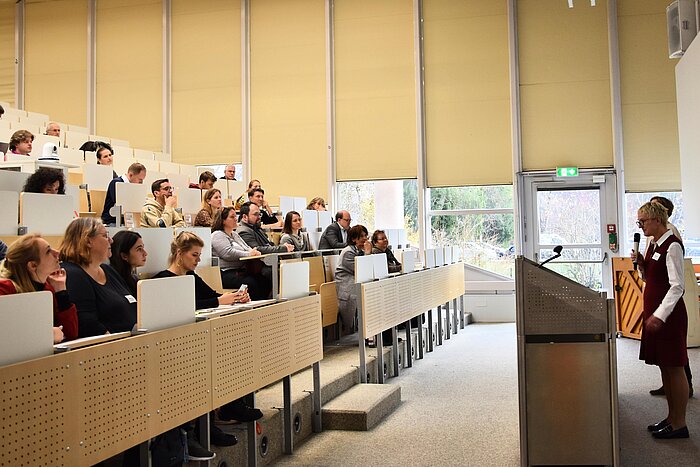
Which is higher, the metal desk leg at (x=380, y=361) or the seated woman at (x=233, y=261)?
the seated woman at (x=233, y=261)

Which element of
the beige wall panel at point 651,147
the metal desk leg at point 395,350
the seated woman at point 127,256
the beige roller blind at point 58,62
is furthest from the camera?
the beige roller blind at point 58,62

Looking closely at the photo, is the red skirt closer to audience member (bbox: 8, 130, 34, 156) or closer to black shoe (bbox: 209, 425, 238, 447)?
black shoe (bbox: 209, 425, 238, 447)

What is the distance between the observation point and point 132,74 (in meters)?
11.5

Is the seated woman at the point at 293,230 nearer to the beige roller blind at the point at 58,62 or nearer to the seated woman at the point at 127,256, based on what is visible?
the seated woman at the point at 127,256

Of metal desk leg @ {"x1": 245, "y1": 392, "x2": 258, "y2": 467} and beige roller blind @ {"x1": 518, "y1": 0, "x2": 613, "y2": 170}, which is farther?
beige roller blind @ {"x1": 518, "y1": 0, "x2": 613, "y2": 170}

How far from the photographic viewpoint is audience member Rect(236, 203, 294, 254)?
6.56 m

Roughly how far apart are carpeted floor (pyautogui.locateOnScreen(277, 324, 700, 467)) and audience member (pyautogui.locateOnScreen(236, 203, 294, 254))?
1.66m

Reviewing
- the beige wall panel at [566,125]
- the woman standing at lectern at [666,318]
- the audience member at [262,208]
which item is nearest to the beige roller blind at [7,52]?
the audience member at [262,208]

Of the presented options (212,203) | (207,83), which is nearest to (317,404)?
(212,203)

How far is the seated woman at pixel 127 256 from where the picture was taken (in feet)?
11.6

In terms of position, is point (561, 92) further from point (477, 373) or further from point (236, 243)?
point (236, 243)

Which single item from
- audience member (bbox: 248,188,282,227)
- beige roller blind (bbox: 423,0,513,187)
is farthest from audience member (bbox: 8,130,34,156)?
beige roller blind (bbox: 423,0,513,187)

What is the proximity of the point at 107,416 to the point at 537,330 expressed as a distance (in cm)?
199

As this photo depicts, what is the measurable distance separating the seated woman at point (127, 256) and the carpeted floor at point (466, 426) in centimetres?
129
